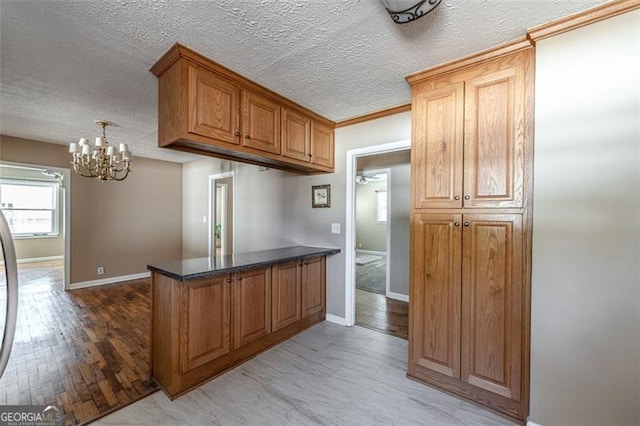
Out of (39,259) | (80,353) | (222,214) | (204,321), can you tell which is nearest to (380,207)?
(222,214)

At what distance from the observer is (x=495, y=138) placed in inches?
68.4

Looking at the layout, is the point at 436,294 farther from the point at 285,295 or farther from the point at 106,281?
the point at 106,281

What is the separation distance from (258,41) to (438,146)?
56.6 inches

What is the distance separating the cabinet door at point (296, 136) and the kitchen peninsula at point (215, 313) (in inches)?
41.5

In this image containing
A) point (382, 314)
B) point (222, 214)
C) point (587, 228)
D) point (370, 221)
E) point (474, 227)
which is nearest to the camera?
point (587, 228)

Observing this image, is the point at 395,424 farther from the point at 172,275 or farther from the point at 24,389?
the point at 24,389

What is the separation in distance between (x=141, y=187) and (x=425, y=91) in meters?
5.33

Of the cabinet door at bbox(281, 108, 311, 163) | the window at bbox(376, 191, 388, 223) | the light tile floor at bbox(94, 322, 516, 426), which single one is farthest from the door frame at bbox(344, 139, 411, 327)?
the window at bbox(376, 191, 388, 223)

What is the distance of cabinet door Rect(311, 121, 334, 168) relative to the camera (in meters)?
2.91

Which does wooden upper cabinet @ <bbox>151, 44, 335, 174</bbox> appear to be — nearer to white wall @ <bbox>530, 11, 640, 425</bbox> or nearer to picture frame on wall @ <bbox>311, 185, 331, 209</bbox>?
picture frame on wall @ <bbox>311, 185, 331, 209</bbox>

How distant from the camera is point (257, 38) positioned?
1624mm

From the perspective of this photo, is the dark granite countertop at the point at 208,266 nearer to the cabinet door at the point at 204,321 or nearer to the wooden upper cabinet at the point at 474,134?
the cabinet door at the point at 204,321

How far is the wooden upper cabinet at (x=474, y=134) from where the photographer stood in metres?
1.66

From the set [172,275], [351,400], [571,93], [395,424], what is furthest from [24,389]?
[571,93]
